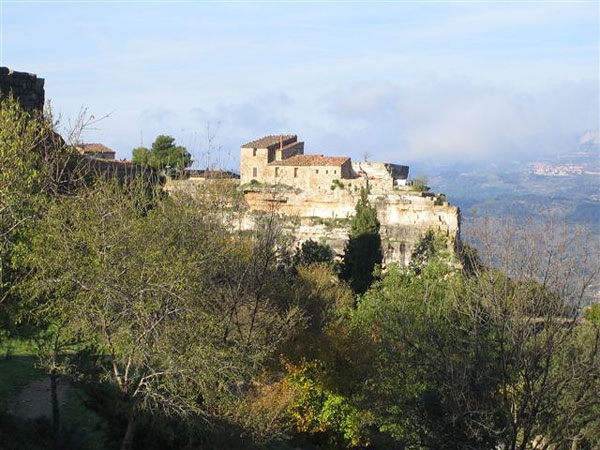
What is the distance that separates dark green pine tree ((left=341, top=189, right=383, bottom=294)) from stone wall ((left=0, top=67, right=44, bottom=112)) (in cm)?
2471

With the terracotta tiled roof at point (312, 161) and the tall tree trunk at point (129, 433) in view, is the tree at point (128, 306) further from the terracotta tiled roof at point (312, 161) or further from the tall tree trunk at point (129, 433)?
the terracotta tiled roof at point (312, 161)

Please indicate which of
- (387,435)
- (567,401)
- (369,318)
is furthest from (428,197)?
(567,401)

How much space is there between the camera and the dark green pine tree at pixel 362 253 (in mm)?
42219

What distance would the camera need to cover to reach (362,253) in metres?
42.7

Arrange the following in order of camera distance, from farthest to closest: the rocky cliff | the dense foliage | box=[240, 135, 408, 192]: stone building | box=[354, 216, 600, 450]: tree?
1. box=[240, 135, 408, 192]: stone building
2. the rocky cliff
3. box=[354, 216, 600, 450]: tree
4. the dense foliage

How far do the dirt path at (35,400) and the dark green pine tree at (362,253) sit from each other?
2377 centimetres

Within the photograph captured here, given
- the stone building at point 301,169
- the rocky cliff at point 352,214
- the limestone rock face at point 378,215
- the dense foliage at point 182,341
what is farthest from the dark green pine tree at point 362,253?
the dense foliage at point 182,341

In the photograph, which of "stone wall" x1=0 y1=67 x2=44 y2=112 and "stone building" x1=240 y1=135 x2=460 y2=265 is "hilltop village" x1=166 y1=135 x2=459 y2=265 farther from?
"stone wall" x1=0 y1=67 x2=44 y2=112

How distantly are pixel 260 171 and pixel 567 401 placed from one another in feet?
155

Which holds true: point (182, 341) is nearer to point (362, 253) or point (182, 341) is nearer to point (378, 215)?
point (362, 253)

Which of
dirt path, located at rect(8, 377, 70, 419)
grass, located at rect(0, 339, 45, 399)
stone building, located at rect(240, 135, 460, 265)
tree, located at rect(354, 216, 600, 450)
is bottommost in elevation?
dirt path, located at rect(8, 377, 70, 419)

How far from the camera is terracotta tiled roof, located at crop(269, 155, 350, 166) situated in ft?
194

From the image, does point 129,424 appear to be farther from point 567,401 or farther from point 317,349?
A: point 317,349

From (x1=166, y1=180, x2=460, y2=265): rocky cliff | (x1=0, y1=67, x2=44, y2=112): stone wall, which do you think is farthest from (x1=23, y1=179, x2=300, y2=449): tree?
(x1=166, y1=180, x2=460, y2=265): rocky cliff
